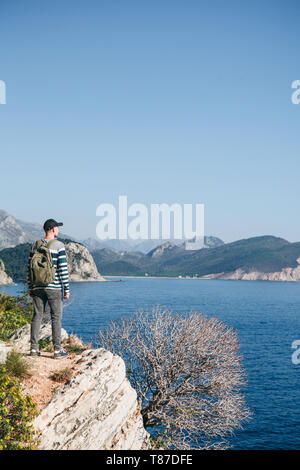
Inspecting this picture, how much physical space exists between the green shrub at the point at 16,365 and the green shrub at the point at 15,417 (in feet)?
2.05

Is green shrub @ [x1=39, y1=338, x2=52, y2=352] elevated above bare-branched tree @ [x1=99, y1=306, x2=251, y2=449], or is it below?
above

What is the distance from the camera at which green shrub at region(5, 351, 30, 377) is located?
421 inches

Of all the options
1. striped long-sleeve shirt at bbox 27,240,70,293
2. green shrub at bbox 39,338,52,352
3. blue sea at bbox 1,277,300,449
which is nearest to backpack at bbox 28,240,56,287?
striped long-sleeve shirt at bbox 27,240,70,293

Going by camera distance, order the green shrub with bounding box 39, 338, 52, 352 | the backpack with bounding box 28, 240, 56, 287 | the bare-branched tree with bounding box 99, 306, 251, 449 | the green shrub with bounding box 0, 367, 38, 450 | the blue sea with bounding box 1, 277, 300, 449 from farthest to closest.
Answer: the blue sea with bounding box 1, 277, 300, 449
the bare-branched tree with bounding box 99, 306, 251, 449
the green shrub with bounding box 39, 338, 52, 352
the backpack with bounding box 28, 240, 56, 287
the green shrub with bounding box 0, 367, 38, 450

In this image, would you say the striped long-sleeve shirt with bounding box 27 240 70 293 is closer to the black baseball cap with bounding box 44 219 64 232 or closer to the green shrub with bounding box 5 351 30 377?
the black baseball cap with bounding box 44 219 64 232

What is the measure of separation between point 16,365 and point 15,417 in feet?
5.29

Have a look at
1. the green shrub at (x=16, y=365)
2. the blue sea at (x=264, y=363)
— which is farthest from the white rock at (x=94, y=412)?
the blue sea at (x=264, y=363)

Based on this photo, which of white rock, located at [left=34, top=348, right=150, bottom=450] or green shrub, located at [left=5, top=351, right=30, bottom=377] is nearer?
white rock, located at [left=34, top=348, right=150, bottom=450]

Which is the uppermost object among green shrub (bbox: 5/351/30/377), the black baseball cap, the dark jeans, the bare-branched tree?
the black baseball cap

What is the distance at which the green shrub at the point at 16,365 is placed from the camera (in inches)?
421

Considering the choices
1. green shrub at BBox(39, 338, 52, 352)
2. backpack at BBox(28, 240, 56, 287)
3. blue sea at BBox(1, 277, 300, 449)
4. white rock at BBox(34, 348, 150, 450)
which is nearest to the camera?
white rock at BBox(34, 348, 150, 450)

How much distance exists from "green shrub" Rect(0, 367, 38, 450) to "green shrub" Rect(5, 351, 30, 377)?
0.63 m

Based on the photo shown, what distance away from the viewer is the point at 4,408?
908cm

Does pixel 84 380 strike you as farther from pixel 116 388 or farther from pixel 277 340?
pixel 277 340
